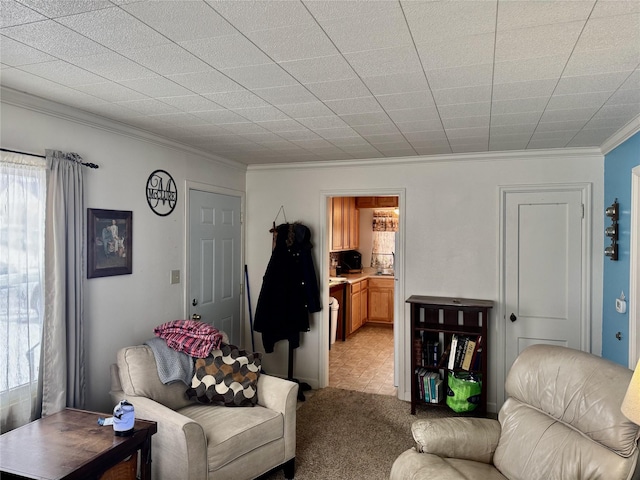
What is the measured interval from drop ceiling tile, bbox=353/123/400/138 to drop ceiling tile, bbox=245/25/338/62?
124 centimetres

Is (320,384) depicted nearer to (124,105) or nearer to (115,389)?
(115,389)

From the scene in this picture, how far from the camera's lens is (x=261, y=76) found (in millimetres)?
2109

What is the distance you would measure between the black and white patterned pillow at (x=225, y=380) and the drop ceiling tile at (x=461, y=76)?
216cm

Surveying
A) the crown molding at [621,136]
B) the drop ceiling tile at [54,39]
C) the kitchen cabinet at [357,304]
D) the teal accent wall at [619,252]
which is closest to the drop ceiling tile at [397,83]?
the drop ceiling tile at [54,39]

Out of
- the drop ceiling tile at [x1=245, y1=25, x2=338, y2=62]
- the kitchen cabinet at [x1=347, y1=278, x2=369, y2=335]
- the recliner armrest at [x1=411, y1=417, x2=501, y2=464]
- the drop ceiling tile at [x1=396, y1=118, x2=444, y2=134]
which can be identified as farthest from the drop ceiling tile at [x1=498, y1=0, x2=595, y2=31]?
the kitchen cabinet at [x1=347, y1=278, x2=369, y2=335]

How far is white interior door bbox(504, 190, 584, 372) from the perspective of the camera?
12.4 ft

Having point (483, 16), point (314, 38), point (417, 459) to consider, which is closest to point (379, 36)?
point (314, 38)

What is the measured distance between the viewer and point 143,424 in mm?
2293

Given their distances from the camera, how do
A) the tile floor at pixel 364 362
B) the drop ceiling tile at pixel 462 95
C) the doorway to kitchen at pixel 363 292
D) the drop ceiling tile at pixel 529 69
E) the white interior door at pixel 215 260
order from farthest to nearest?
the doorway to kitchen at pixel 363 292 < the tile floor at pixel 364 362 < the white interior door at pixel 215 260 < the drop ceiling tile at pixel 462 95 < the drop ceiling tile at pixel 529 69

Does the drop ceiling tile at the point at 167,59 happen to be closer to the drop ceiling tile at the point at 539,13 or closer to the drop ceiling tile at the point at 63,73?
the drop ceiling tile at the point at 63,73

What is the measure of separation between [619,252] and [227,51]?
3.04 meters

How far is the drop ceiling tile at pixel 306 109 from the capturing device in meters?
2.56

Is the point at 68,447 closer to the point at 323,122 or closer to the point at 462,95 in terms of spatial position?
the point at 323,122

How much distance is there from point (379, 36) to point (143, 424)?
2.18 metres
